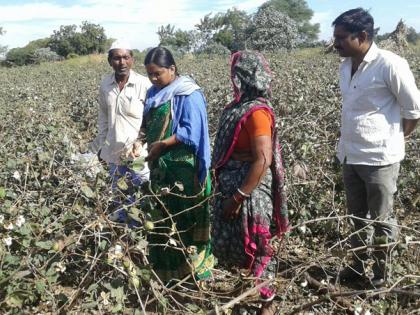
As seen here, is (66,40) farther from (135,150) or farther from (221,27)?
(135,150)

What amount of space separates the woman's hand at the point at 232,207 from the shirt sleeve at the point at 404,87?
0.94 m

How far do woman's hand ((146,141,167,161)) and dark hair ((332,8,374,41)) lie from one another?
3.61 feet

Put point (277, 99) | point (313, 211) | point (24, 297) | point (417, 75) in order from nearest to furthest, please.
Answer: point (24, 297), point (313, 211), point (277, 99), point (417, 75)

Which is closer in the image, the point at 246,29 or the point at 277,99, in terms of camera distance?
the point at 277,99

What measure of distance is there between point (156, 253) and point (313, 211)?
1.24m

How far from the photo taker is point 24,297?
185cm

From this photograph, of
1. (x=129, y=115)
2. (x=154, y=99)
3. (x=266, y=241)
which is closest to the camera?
(x=266, y=241)

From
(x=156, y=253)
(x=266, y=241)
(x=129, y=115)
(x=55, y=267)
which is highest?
(x=129, y=115)

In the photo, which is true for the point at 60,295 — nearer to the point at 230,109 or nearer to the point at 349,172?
the point at 230,109

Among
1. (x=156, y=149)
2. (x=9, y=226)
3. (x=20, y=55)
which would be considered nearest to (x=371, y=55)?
(x=156, y=149)

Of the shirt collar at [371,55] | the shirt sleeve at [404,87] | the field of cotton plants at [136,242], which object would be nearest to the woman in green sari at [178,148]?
the field of cotton plants at [136,242]

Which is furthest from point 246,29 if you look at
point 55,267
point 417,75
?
point 55,267

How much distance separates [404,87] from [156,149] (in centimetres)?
131

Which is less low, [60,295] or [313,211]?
[60,295]
